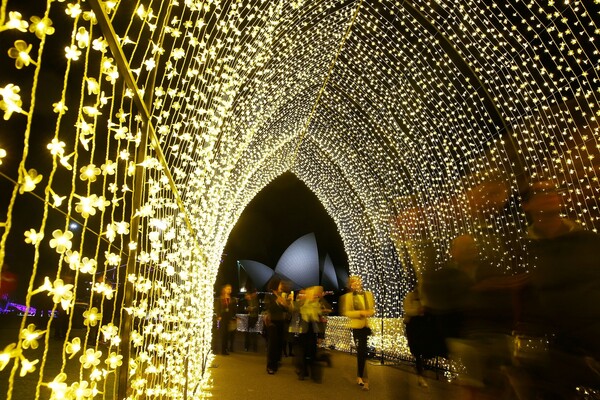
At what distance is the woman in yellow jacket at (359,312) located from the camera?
21.6 ft

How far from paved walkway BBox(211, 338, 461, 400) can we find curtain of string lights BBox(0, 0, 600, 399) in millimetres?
526

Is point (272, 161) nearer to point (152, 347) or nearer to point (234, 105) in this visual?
point (234, 105)

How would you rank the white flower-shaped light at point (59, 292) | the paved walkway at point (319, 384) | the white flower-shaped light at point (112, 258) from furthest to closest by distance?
1. the paved walkway at point (319, 384)
2. the white flower-shaped light at point (112, 258)
3. the white flower-shaped light at point (59, 292)

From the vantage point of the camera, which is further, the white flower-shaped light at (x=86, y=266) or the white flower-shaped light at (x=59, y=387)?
the white flower-shaped light at (x=86, y=266)

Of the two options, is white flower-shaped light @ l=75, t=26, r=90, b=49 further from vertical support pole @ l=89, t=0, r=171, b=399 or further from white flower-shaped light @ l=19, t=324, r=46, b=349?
white flower-shaped light @ l=19, t=324, r=46, b=349

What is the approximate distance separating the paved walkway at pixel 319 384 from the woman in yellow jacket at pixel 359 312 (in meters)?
0.31

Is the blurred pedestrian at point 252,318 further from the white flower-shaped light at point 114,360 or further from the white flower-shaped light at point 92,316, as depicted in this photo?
the white flower-shaped light at point 92,316

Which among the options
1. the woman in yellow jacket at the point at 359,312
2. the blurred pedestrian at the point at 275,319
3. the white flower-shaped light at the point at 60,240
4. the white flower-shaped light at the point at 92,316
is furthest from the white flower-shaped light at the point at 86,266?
the blurred pedestrian at the point at 275,319

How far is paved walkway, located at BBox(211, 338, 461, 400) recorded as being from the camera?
18.8ft

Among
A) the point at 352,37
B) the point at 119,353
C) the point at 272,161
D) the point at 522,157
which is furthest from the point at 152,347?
the point at 272,161

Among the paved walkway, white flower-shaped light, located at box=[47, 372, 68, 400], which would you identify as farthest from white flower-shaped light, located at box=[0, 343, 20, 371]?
the paved walkway

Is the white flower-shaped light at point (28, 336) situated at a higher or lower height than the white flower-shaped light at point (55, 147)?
lower

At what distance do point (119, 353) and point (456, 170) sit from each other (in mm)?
6821


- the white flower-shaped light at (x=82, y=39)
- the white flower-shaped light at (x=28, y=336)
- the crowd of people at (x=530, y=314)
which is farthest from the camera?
the crowd of people at (x=530, y=314)
